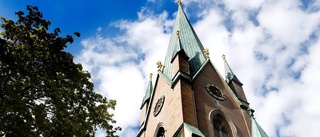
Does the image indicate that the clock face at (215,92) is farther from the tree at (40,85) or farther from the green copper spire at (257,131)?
the tree at (40,85)

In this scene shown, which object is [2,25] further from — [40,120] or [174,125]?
[174,125]

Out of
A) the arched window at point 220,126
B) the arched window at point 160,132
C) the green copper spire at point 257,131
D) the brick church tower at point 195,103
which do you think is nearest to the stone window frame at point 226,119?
the brick church tower at point 195,103

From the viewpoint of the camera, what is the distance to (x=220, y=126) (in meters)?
19.7

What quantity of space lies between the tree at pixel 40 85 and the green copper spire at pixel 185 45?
13849 mm

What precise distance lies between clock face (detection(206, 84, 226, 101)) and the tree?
496 inches

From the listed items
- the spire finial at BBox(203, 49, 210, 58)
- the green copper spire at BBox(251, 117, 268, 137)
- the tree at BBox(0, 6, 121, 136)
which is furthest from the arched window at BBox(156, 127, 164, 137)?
the tree at BBox(0, 6, 121, 136)

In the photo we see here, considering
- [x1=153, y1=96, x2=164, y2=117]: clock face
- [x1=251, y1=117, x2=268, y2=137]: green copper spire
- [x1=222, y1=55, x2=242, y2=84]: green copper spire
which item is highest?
[x1=222, y1=55, x2=242, y2=84]: green copper spire

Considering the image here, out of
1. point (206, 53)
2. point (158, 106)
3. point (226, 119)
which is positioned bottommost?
point (226, 119)

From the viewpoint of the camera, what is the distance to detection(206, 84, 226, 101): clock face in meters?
21.4

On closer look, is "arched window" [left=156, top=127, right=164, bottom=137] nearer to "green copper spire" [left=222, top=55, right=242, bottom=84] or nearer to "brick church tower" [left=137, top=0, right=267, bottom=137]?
"brick church tower" [left=137, top=0, right=267, bottom=137]

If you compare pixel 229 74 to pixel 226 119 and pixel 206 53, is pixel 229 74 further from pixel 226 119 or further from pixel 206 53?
pixel 226 119

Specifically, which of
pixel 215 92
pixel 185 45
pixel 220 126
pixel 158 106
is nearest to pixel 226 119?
pixel 220 126

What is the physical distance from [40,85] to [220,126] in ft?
43.2

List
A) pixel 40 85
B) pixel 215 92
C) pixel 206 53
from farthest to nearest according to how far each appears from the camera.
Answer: pixel 206 53 < pixel 215 92 < pixel 40 85
